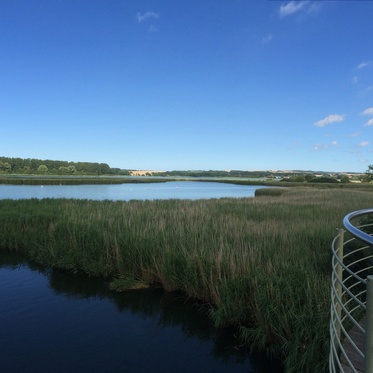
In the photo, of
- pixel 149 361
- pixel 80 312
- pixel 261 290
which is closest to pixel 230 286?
pixel 261 290

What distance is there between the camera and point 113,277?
9.55 meters

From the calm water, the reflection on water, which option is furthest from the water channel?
the calm water

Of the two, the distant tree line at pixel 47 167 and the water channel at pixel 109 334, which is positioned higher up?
the distant tree line at pixel 47 167

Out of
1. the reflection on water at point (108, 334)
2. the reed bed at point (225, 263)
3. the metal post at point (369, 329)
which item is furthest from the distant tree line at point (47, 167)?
the metal post at point (369, 329)

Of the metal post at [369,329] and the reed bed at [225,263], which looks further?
the reed bed at [225,263]

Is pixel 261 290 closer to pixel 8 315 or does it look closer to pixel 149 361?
pixel 149 361

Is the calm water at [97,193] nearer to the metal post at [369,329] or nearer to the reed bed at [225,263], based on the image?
the reed bed at [225,263]

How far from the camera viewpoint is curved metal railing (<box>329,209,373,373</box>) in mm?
1611

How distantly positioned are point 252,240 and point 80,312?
4.75 meters

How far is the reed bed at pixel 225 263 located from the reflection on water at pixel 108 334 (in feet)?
1.34

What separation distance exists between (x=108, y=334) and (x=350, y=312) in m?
4.56

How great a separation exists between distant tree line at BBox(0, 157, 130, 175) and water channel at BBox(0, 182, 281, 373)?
132058mm

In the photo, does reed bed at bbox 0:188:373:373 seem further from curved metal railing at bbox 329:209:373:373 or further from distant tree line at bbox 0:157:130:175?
distant tree line at bbox 0:157:130:175

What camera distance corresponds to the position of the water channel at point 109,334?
568 cm
